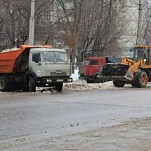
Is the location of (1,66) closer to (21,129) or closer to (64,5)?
(21,129)

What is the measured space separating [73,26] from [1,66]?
19.3 metres

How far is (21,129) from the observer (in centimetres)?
1116

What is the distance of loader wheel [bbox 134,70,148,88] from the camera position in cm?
3003

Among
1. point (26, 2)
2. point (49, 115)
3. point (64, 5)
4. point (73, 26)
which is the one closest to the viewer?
point (49, 115)

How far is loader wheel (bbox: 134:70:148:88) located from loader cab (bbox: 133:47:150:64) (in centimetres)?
191

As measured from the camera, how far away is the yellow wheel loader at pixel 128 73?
29700 mm

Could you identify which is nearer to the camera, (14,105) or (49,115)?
(49,115)

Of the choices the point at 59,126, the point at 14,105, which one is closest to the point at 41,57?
the point at 14,105

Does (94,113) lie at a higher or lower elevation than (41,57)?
lower

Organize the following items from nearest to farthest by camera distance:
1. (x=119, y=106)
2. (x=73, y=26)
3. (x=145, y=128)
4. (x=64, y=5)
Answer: (x=145, y=128) < (x=119, y=106) < (x=73, y=26) < (x=64, y=5)

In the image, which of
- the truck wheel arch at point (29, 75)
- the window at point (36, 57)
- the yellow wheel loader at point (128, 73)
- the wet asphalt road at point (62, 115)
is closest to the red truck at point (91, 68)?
the yellow wheel loader at point (128, 73)

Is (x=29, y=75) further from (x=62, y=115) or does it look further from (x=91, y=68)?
(x=91, y=68)

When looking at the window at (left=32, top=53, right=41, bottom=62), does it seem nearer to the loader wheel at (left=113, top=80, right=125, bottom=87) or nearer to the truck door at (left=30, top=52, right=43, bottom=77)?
the truck door at (left=30, top=52, right=43, bottom=77)

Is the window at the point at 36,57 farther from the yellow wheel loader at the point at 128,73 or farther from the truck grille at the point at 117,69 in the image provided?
the truck grille at the point at 117,69
